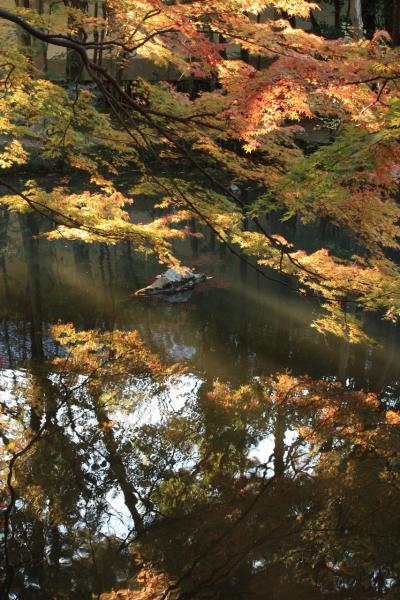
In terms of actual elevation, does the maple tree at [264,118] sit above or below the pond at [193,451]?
above

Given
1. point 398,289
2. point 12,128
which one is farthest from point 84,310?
point 398,289

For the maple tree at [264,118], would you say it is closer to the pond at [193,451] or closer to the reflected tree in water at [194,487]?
the pond at [193,451]

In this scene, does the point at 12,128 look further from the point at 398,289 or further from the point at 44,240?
the point at 398,289

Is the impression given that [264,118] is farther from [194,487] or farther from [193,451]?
[194,487]

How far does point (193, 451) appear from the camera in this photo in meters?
5.57

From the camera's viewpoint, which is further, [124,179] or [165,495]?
[124,179]

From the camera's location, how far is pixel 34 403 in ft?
20.7

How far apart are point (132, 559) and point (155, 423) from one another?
2.17m

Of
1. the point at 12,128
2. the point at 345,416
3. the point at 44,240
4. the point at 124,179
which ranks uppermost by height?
the point at 12,128

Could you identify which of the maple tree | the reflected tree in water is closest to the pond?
the reflected tree in water

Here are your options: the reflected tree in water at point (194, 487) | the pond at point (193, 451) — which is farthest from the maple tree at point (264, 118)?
the reflected tree in water at point (194, 487)

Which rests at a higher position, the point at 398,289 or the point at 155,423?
the point at 398,289

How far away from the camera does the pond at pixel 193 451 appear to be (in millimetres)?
3949

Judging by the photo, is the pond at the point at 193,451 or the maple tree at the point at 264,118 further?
the maple tree at the point at 264,118
